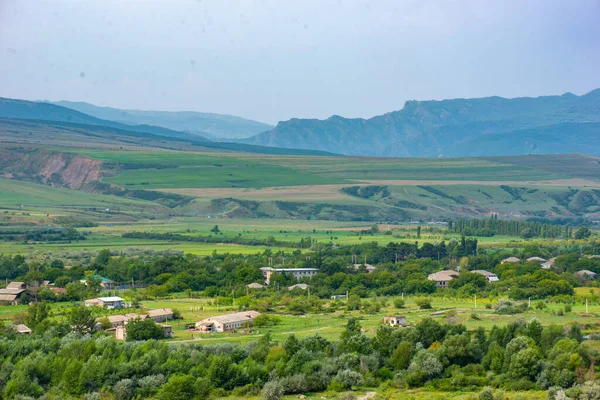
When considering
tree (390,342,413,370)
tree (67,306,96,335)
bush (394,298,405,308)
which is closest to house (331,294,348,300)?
bush (394,298,405,308)

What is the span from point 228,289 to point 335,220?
201ft

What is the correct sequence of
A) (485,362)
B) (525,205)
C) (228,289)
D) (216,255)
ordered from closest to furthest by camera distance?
(485,362)
(228,289)
(216,255)
(525,205)

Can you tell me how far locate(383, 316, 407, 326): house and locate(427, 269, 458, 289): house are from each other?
567 inches

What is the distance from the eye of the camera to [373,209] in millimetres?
119625

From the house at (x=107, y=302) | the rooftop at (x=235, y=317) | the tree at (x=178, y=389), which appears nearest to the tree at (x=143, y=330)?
the rooftop at (x=235, y=317)

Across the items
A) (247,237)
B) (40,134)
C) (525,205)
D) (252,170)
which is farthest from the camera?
(40,134)

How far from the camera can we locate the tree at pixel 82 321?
121ft

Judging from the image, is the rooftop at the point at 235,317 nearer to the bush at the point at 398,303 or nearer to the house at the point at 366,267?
the bush at the point at 398,303

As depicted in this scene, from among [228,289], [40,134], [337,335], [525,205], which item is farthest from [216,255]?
[40,134]

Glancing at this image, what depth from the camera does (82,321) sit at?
37.2 metres

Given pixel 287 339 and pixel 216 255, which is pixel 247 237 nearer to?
pixel 216 255

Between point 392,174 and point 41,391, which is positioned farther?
point 392,174

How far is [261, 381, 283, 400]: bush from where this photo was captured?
29781 millimetres

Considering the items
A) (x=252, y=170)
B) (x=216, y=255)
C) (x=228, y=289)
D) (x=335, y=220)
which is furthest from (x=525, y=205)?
(x=228, y=289)
